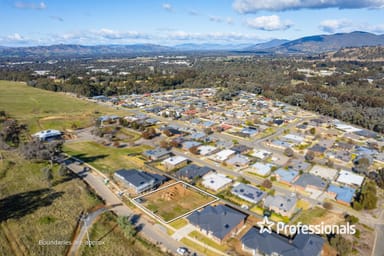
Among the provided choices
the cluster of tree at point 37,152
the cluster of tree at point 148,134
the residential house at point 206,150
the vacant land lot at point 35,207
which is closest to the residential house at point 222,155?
the residential house at point 206,150

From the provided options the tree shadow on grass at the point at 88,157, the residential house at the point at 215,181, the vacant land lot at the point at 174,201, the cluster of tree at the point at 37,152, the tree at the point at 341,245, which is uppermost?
the cluster of tree at the point at 37,152

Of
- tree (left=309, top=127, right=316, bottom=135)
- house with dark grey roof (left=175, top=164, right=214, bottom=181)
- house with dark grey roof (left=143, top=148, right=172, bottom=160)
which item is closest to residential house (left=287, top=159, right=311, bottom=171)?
house with dark grey roof (left=175, top=164, right=214, bottom=181)

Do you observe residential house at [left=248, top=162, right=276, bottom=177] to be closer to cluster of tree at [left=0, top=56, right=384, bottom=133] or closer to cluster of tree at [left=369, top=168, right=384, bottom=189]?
cluster of tree at [left=369, top=168, right=384, bottom=189]

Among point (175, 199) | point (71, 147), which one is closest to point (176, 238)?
point (175, 199)

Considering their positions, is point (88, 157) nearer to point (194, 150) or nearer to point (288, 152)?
point (194, 150)

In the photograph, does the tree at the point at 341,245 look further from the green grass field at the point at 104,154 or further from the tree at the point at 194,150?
the green grass field at the point at 104,154
